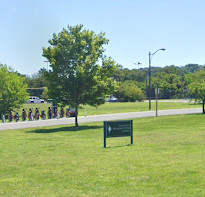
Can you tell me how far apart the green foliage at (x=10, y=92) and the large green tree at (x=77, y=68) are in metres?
15.1

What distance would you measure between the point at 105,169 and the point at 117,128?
4952 millimetres

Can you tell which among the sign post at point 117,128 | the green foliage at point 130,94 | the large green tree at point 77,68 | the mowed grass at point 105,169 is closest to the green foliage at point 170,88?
the green foliage at point 130,94

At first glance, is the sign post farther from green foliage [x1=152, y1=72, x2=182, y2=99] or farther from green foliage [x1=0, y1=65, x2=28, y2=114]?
green foliage [x1=152, y1=72, x2=182, y2=99]

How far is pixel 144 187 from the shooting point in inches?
334

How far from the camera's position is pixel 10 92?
39.5 metres

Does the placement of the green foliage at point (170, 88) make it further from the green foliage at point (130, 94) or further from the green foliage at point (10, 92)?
the green foliage at point (10, 92)

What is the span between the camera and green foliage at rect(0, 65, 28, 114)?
130ft

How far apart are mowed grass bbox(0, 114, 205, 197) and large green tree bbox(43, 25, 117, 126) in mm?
9715

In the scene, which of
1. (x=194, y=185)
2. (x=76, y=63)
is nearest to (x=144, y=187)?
(x=194, y=185)

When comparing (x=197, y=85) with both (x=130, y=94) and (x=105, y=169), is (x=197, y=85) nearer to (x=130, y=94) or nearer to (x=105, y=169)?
(x=105, y=169)

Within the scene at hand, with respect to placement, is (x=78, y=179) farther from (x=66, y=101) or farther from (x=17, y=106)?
(x=17, y=106)

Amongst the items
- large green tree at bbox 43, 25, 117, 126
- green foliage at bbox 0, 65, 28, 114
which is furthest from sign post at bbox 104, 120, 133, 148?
green foliage at bbox 0, 65, 28, 114

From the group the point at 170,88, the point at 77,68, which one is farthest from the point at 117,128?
the point at 170,88

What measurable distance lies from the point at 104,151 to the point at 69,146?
2.44 m
